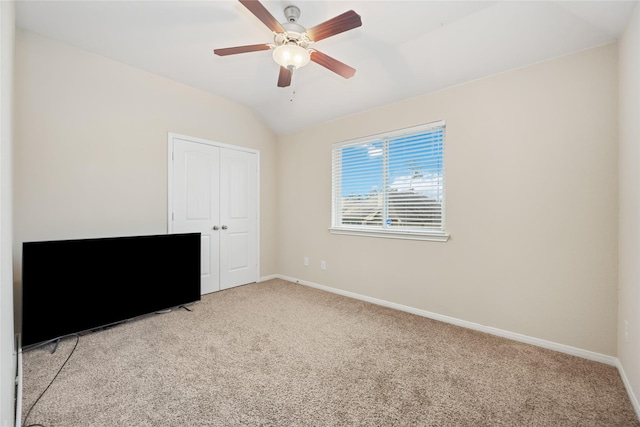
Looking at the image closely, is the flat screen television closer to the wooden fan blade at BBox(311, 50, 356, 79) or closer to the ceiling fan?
the ceiling fan

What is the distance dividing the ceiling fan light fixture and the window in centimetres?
164

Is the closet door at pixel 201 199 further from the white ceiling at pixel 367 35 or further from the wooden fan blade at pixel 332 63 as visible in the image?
the wooden fan blade at pixel 332 63

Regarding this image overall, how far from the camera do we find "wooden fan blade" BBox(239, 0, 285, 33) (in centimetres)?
157

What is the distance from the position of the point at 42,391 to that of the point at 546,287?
3.81m

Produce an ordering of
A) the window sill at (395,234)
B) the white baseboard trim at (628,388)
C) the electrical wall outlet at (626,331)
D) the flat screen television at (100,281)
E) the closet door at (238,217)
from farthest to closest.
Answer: the closet door at (238,217) < the window sill at (395,234) < the flat screen television at (100,281) < the electrical wall outlet at (626,331) < the white baseboard trim at (628,388)

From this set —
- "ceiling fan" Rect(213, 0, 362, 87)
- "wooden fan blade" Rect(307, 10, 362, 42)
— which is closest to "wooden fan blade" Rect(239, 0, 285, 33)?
"ceiling fan" Rect(213, 0, 362, 87)

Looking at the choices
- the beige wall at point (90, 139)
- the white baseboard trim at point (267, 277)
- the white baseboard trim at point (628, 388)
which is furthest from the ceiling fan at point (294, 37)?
the white baseboard trim at point (267, 277)

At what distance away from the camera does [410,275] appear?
10.4ft

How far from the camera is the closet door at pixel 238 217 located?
3.97 metres

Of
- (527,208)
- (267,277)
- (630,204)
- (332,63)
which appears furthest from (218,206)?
(630,204)

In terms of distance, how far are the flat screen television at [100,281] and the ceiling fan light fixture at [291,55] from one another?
7.16 ft

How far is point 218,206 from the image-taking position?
3912mm

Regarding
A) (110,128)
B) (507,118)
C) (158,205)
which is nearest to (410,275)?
(507,118)

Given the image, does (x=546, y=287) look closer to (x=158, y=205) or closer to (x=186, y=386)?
(x=186, y=386)
